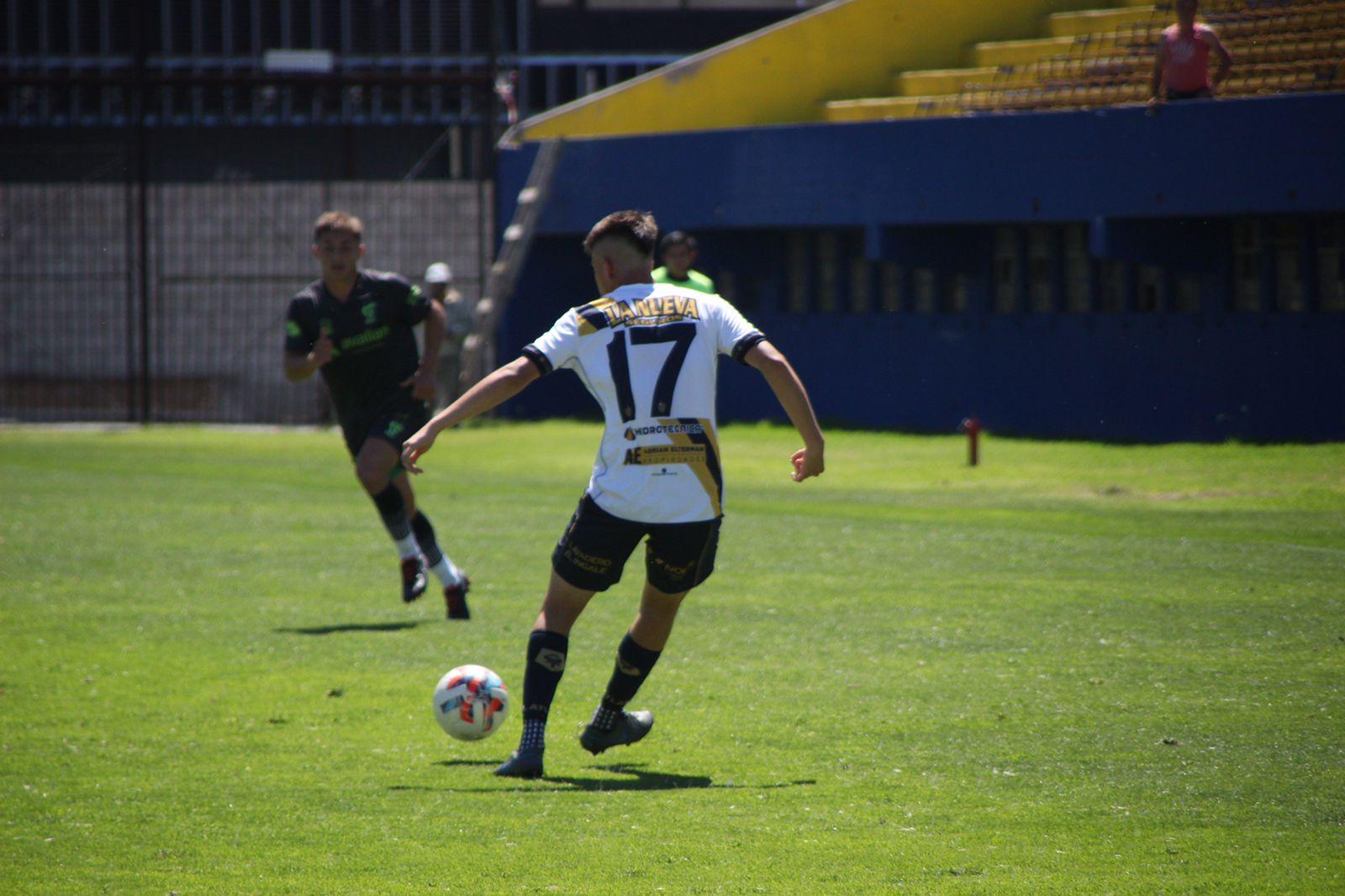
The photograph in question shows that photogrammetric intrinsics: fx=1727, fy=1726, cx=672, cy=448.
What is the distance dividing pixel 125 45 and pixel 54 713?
32.8 meters

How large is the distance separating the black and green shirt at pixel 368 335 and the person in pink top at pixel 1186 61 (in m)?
11.7

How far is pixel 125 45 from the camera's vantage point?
37.3 m

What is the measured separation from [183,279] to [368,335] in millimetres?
19816

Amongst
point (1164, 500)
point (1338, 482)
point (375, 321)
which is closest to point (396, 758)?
point (375, 321)

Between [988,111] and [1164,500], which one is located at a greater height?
[988,111]

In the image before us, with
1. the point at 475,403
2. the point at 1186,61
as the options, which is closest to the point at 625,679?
the point at 475,403

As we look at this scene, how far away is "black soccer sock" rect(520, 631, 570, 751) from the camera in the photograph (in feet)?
20.9

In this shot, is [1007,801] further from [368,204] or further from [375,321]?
[368,204]

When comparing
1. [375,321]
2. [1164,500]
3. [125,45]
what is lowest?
[1164,500]

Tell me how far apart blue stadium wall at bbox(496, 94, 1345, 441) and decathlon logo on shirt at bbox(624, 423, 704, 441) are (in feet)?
45.6

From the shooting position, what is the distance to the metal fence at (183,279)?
92.9 feet

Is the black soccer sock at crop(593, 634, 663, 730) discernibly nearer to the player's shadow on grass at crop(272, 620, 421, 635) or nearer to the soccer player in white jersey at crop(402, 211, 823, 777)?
the soccer player in white jersey at crop(402, 211, 823, 777)

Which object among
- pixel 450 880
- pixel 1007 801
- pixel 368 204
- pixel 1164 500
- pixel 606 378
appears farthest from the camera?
pixel 368 204

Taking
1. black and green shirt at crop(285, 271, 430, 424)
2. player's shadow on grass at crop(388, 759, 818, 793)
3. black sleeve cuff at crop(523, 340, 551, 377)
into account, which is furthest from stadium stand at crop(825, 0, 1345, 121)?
player's shadow on grass at crop(388, 759, 818, 793)
